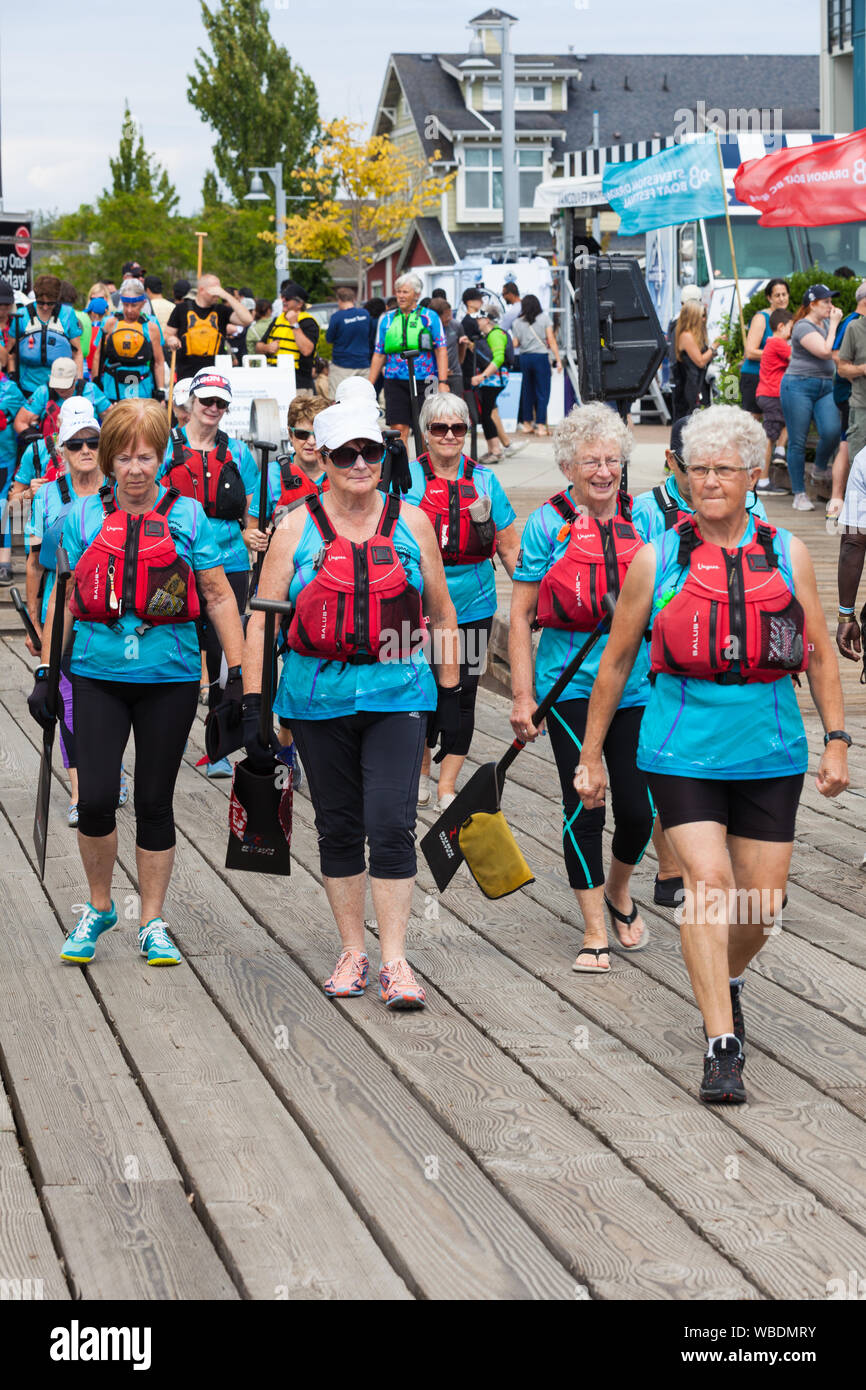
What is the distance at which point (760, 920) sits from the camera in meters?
4.78

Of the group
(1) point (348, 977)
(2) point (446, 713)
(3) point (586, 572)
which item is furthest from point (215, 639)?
(1) point (348, 977)

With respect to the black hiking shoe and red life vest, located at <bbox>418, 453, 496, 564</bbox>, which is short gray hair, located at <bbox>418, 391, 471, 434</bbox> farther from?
the black hiking shoe

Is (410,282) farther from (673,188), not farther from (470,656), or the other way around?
(470,656)

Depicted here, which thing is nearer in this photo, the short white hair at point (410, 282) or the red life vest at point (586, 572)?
the red life vest at point (586, 572)

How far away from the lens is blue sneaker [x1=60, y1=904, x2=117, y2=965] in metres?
6.04

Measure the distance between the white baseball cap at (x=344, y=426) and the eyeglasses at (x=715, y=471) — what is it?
107 centimetres

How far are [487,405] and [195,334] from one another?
15.4ft

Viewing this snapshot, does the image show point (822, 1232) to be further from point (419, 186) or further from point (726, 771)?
point (419, 186)

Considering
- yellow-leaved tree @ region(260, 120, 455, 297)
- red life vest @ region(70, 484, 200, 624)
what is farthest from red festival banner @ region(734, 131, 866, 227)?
yellow-leaved tree @ region(260, 120, 455, 297)

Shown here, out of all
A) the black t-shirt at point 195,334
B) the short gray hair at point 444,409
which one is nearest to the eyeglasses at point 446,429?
the short gray hair at point 444,409

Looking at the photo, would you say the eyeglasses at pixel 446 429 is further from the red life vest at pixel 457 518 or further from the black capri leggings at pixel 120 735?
the black capri leggings at pixel 120 735

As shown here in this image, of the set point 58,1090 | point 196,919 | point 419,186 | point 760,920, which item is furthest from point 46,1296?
point 419,186

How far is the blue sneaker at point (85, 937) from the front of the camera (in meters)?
6.04

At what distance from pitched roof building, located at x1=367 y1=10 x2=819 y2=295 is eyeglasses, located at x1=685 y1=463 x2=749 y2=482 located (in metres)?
53.9
